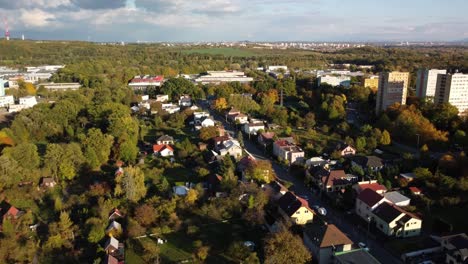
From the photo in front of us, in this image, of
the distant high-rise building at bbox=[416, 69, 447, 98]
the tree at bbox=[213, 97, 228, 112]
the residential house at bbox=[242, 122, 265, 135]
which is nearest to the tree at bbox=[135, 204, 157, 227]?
the residential house at bbox=[242, 122, 265, 135]

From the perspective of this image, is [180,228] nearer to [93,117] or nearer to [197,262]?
[197,262]

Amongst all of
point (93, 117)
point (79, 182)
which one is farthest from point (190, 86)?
point (79, 182)

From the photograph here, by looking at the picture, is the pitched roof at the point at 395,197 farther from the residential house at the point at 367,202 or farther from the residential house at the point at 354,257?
the residential house at the point at 354,257

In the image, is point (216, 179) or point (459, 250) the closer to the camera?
point (459, 250)

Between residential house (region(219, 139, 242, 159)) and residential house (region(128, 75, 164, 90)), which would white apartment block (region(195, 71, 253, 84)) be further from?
residential house (region(219, 139, 242, 159))

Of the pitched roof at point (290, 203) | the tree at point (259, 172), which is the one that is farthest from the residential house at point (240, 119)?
the pitched roof at point (290, 203)

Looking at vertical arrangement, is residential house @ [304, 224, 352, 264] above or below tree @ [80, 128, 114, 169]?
below
